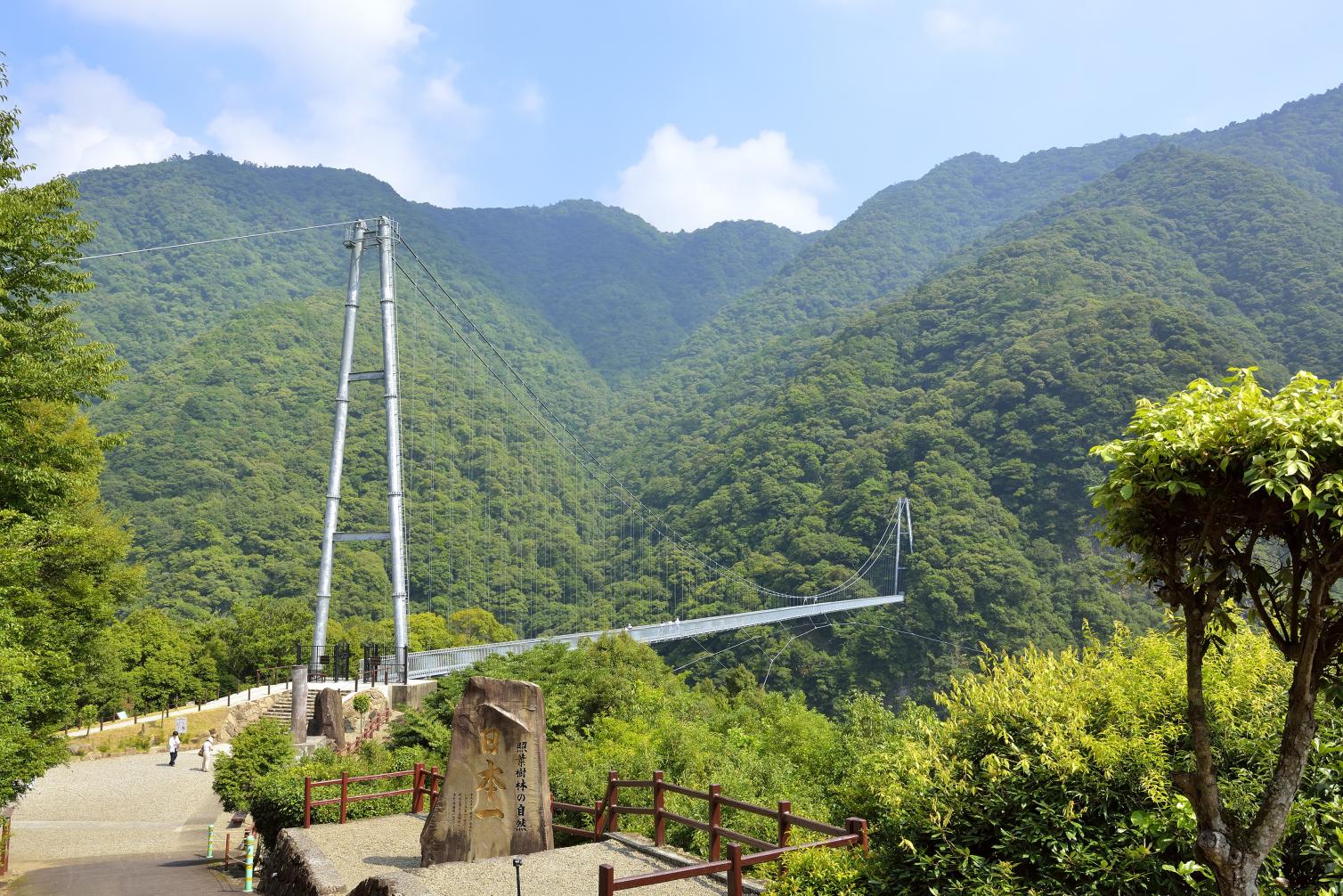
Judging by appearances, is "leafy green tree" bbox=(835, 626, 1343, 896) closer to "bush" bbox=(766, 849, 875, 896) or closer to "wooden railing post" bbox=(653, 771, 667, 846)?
"bush" bbox=(766, 849, 875, 896)

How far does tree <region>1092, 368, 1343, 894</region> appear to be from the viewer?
108 inches

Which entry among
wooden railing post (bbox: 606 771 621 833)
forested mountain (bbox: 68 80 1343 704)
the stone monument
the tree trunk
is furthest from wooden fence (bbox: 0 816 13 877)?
forested mountain (bbox: 68 80 1343 704)

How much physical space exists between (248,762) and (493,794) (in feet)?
23.2

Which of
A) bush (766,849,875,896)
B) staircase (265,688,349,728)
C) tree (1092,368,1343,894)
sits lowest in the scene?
staircase (265,688,349,728)

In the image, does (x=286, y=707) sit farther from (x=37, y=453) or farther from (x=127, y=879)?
(x=37, y=453)

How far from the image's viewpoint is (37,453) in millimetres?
10031

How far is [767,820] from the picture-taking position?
7.25m

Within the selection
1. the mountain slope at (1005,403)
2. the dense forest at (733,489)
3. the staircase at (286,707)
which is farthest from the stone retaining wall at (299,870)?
the mountain slope at (1005,403)

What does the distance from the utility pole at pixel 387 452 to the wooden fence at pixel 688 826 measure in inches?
312

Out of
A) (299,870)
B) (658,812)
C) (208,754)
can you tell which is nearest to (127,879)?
(299,870)

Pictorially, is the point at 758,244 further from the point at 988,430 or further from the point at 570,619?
the point at 570,619

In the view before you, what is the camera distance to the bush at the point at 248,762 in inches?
487

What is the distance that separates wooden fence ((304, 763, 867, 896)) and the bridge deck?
21.4 feet

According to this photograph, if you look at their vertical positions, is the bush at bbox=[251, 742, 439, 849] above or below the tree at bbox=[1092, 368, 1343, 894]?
below
